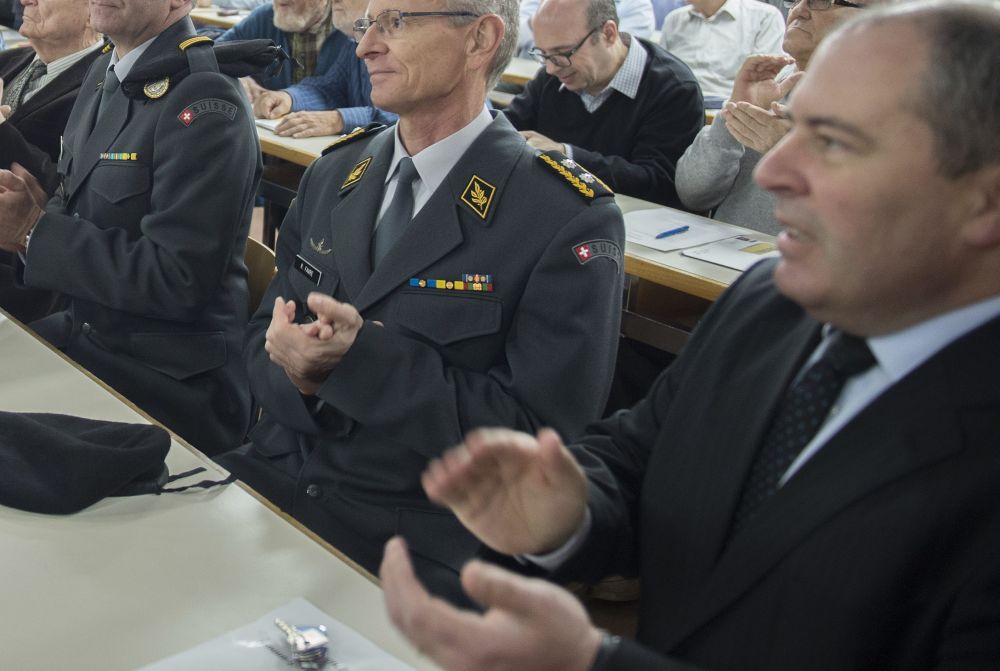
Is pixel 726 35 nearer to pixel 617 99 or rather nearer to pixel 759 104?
pixel 617 99

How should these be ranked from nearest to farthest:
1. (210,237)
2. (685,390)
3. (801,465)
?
(801,465) < (685,390) < (210,237)

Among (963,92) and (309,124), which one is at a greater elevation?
(963,92)

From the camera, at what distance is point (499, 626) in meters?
0.70

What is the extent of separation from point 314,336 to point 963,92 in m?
0.93

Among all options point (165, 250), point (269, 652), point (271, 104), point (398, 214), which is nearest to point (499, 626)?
point (269, 652)

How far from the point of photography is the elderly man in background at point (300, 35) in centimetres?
416

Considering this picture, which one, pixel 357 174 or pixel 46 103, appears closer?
pixel 357 174

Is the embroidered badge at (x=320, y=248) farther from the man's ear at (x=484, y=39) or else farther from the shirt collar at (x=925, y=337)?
the shirt collar at (x=925, y=337)


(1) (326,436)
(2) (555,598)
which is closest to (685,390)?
(2) (555,598)

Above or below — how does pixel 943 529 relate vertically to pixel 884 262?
below

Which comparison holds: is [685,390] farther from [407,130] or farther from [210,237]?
[210,237]

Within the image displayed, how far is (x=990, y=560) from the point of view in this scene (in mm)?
812

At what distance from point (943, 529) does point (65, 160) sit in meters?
2.01

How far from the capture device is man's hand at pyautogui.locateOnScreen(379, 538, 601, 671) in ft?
2.27
